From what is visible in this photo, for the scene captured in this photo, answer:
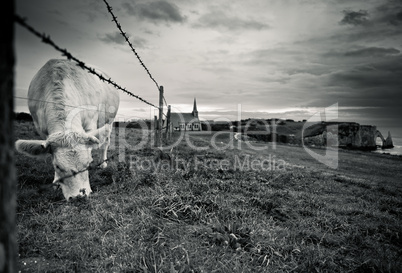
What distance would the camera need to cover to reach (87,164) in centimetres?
420

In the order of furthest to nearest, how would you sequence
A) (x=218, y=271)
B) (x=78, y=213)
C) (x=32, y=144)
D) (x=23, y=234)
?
(x=32, y=144)
(x=78, y=213)
(x=23, y=234)
(x=218, y=271)

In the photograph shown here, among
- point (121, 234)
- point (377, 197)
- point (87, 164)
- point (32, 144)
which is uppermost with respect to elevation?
point (32, 144)

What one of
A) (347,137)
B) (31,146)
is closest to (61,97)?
(31,146)

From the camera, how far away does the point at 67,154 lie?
399cm

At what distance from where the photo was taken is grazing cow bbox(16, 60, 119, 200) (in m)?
4.00

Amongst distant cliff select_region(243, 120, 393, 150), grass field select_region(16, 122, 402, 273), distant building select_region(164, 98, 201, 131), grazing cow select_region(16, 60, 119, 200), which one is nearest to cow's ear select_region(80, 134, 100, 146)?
grazing cow select_region(16, 60, 119, 200)

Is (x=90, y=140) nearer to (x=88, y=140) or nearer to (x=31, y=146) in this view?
(x=88, y=140)

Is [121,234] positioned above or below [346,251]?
above

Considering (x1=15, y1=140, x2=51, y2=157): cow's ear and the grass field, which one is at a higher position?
(x1=15, y1=140, x2=51, y2=157): cow's ear

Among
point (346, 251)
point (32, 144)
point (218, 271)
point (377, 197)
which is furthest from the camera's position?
point (377, 197)

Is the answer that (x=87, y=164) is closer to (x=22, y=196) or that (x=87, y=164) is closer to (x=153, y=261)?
(x=22, y=196)

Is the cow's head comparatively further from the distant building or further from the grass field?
the distant building

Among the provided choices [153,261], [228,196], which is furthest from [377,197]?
[153,261]

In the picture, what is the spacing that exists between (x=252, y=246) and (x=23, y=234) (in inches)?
126
